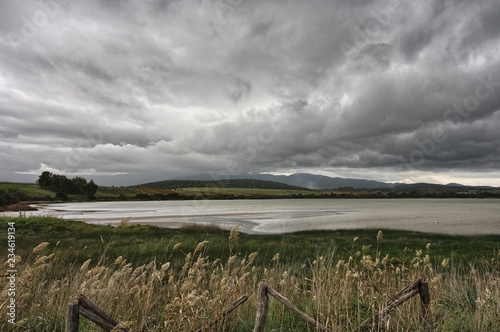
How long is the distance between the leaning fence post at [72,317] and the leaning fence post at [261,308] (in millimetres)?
1745

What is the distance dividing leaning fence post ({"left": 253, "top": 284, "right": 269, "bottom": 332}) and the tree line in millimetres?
159612

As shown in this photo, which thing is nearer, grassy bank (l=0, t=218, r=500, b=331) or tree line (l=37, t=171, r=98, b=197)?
grassy bank (l=0, t=218, r=500, b=331)

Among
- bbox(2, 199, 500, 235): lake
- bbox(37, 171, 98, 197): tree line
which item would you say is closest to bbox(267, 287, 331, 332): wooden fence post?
bbox(2, 199, 500, 235): lake

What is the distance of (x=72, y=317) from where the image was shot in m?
2.83

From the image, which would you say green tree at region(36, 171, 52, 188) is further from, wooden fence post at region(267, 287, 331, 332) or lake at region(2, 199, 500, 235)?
wooden fence post at region(267, 287, 331, 332)

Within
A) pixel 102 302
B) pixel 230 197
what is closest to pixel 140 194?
pixel 230 197

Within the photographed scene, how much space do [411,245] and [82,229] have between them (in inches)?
1431

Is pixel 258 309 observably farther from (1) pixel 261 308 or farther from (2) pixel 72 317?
(2) pixel 72 317

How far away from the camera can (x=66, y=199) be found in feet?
420

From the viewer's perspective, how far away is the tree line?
5546 inches

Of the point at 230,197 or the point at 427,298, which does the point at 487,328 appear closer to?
the point at 427,298

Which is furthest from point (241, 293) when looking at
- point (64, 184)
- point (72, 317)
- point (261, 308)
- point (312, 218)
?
point (64, 184)

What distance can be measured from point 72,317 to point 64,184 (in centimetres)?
16274

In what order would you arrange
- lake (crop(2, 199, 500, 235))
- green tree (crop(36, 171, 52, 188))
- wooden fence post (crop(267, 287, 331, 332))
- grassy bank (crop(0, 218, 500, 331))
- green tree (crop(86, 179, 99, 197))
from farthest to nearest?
green tree (crop(86, 179, 99, 197)) < green tree (crop(36, 171, 52, 188)) < lake (crop(2, 199, 500, 235)) < grassy bank (crop(0, 218, 500, 331)) < wooden fence post (crop(267, 287, 331, 332))
